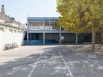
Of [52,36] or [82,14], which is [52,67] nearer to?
[82,14]

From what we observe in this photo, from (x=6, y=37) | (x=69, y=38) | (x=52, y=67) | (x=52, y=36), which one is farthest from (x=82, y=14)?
(x=69, y=38)

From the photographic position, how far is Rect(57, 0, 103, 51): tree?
27.4 meters

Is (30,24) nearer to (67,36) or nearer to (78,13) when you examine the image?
(67,36)

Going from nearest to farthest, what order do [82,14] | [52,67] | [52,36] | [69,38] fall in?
1. [52,67]
2. [82,14]
3. [52,36]
4. [69,38]

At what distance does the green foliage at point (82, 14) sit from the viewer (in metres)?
27.4

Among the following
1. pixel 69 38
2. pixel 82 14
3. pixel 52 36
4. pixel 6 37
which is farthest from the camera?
pixel 69 38

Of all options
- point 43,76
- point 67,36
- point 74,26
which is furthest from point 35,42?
point 43,76

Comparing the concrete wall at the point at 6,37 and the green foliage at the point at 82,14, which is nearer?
the green foliage at the point at 82,14

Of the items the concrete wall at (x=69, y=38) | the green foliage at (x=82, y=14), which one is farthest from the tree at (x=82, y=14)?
the concrete wall at (x=69, y=38)

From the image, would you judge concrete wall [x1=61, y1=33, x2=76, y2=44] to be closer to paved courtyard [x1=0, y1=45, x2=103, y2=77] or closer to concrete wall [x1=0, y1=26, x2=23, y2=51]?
concrete wall [x1=0, y1=26, x2=23, y2=51]

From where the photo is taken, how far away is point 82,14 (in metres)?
29.3

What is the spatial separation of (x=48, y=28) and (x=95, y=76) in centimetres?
4483

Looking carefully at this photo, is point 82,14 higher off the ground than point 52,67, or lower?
higher

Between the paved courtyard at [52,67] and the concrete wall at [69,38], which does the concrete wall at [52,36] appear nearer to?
the concrete wall at [69,38]
